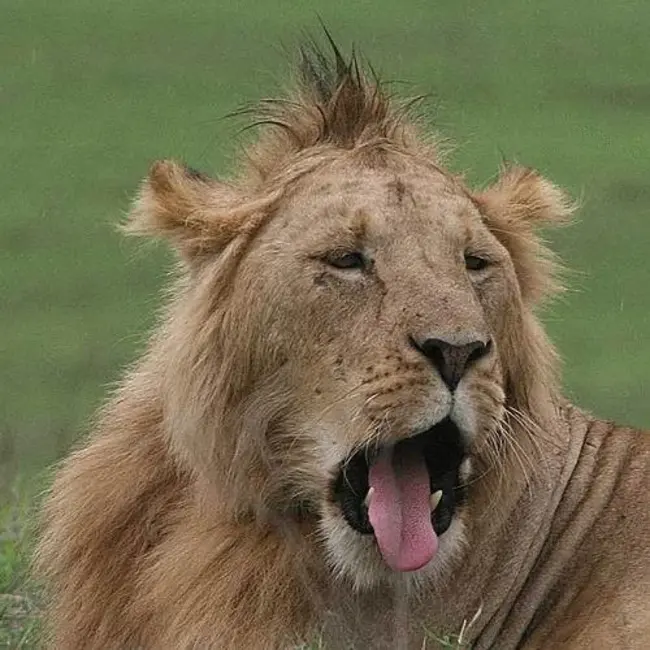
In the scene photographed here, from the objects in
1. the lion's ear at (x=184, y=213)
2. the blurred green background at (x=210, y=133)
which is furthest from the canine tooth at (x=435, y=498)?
the blurred green background at (x=210, y=133)

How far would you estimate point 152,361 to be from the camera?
16.8ft

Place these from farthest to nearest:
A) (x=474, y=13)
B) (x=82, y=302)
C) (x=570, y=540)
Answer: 1. (x=474, y=13)
2. (x=82, y=302)
3. (x=570, y=540)

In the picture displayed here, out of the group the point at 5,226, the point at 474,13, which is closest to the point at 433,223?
the point at 5,226

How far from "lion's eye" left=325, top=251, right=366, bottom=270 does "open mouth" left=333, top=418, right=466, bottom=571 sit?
38 cm

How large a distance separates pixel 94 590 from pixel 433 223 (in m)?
1.12

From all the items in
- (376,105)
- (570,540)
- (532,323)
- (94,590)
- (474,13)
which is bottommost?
(94,590)

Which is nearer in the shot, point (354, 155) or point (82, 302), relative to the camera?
point (354, 155)

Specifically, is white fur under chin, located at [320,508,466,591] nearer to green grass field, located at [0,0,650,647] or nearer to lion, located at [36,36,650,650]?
lion, located at [36,36,650,650]

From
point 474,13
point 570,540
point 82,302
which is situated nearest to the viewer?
point 570,540

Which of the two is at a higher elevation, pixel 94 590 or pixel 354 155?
pixel 354 155

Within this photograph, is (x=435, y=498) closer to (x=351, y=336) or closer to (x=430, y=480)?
(x=430, y=480)

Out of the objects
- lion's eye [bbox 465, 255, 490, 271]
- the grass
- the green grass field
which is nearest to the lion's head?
lion's eye [bbox 465, 255, 490, 271]

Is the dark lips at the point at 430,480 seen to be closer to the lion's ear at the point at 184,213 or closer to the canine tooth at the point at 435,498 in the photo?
the canine tooth at the point at 435,498

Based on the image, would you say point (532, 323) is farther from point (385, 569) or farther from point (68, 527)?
point (68, 527)
